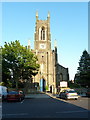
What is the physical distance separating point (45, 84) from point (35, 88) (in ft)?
11.7

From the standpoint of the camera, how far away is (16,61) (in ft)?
139

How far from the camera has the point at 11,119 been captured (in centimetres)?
974

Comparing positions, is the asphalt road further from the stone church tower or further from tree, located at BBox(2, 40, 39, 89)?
the stone church tower

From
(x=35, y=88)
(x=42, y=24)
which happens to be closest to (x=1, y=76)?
(x=35, y=88)

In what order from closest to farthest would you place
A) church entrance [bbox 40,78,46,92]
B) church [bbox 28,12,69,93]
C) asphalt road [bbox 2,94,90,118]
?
asphalt road [bbox 2,94,90,118], church entrance [bbox 40,78,46,92], church [bbox 28,12,69,93]

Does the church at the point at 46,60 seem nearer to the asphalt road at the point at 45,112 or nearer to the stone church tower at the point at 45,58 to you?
the stone church tower at the point at 45,58

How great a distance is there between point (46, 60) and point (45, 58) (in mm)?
737

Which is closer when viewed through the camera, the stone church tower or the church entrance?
the church entrance

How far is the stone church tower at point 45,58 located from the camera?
59.7m

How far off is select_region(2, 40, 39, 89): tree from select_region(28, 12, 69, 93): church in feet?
48.8

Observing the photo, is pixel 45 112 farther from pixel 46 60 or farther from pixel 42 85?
pixel 46 60

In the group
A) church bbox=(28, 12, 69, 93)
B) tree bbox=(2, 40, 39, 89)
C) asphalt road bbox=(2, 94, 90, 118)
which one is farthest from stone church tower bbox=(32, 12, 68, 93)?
asphalt road bbox=(2, 94, 90, 118)

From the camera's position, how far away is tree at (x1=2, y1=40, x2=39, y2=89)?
4191cm

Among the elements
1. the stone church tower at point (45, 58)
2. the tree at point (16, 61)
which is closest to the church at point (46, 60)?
the stone church tower at point (45, 58)
